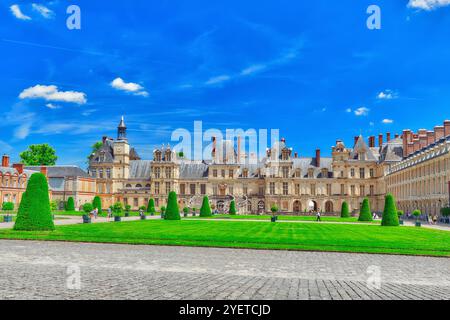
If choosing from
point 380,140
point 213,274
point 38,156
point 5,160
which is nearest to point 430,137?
point 380,140

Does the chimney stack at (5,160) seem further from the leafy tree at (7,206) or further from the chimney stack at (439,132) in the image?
the chimney stack at (439,132)

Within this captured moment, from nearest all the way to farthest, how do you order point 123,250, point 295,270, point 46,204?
point 295,270 → point 123,250 → point 46,204

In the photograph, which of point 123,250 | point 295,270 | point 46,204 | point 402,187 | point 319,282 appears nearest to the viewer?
point 319,282

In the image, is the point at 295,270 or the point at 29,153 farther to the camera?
the point at 29,153

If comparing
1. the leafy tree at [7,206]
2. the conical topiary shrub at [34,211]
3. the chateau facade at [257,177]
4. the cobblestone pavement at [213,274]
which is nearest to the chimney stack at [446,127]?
the chateau facade at [257,177]

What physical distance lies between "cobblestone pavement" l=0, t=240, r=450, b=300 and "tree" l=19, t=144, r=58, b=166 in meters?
75.1

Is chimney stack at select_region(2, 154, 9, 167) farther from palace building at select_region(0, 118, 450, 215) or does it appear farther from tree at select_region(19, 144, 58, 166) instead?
tree at select_region(19, 144, 58, 166)

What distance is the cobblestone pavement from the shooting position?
8703 mm

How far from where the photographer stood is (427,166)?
55.6 meters

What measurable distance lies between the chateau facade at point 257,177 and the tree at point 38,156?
11655 mm

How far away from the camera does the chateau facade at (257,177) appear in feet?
250
